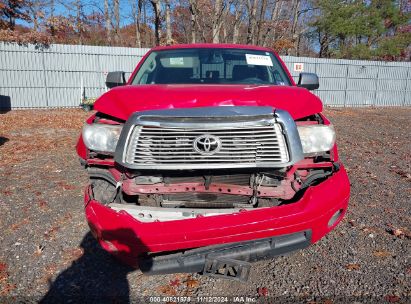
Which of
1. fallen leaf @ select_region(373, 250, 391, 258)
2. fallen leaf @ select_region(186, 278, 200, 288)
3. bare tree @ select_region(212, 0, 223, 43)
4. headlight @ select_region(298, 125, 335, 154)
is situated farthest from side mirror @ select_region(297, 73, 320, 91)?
bare tree @ select_region(212, 0, 223, 43)

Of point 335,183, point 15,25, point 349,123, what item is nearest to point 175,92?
point 335,183

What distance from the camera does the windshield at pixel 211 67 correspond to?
3.74 m

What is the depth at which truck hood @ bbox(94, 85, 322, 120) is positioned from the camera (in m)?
2.29

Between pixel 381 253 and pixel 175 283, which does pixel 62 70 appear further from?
pixel 381 253

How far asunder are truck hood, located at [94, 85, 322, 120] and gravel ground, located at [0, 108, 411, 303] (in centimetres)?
135

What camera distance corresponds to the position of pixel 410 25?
25578 mm

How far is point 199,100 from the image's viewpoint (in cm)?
231

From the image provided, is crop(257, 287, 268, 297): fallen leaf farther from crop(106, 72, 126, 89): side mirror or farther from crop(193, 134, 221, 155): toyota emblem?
crop(106, 72, 126, 89): side mirror

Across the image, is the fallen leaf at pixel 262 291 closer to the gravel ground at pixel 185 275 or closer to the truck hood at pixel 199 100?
the gravel ground at pixel 185 275

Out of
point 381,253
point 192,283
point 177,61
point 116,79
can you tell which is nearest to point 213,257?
point 192,283

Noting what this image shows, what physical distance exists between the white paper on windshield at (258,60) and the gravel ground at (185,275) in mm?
2082

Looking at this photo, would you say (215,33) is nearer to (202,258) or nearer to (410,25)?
(410,25)

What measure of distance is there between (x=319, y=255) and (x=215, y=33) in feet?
64.1

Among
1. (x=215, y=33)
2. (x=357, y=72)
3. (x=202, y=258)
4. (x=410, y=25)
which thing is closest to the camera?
(x=202, y=258)
